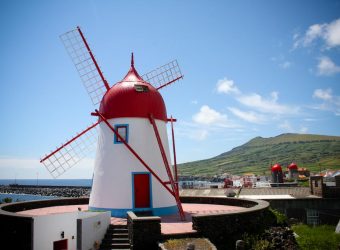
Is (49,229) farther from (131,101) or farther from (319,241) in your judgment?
(319,241)

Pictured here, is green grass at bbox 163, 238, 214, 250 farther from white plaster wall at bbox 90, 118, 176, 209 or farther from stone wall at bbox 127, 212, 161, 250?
white plaster wall at bbox 90, 118, 176, 209

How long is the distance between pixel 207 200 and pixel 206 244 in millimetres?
10455

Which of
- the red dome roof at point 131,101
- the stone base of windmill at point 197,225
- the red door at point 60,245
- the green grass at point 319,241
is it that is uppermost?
the red dome roof at point 131,101

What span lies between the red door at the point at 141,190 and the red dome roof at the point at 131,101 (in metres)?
3.09

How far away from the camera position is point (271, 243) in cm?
1201

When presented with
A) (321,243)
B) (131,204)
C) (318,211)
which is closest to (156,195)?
(131,204)

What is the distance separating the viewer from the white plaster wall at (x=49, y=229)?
1064 cm

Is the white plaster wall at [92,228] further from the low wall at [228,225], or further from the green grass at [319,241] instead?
the green grass at [319,241]

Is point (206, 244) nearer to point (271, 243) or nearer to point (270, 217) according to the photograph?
point (271, 243)

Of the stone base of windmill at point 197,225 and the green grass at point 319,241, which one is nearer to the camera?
the stone base of windmill at point 197,225

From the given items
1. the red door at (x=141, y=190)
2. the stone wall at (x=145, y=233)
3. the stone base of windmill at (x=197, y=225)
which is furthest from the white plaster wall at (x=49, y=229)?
the red door at (x=141, y=190)

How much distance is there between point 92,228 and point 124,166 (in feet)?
14.7

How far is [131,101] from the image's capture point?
16.0 m

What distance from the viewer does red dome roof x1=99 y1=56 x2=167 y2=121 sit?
15961mm
